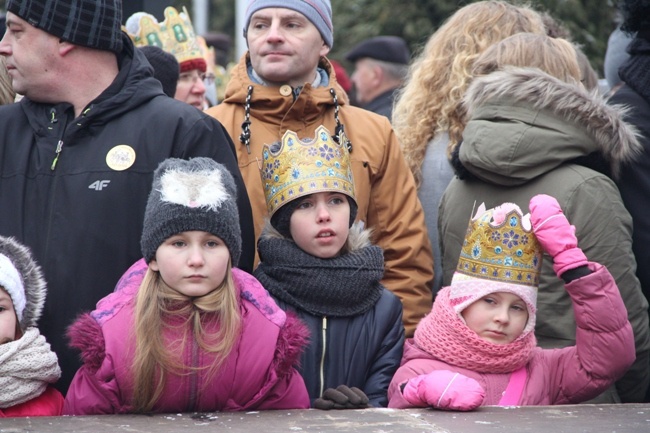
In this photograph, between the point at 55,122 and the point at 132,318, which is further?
the point at 55,122

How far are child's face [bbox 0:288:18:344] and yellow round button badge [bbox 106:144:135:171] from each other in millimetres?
549

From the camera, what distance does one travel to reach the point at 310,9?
4.73 m

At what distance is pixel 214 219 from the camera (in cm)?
363

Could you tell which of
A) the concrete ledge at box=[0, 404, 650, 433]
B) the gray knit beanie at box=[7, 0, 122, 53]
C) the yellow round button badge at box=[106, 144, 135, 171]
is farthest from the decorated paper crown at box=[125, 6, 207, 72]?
the concrete ledge at box=[0, 404, 650, 433]

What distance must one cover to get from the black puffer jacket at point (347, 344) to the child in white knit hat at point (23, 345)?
2.62ft

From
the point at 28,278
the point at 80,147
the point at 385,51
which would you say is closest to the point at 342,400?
the point at 28,278

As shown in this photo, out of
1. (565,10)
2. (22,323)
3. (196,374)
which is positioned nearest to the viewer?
(196,374)

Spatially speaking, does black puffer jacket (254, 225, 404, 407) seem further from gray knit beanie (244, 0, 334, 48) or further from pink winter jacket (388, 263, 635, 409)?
gray knit beanie (244, 0, 334, 48)

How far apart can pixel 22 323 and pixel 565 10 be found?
9.31 m

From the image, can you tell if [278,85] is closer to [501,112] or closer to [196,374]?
[501,112]

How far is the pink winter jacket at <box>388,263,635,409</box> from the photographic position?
12.8ft

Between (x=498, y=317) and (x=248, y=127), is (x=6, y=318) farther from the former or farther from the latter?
(x=498, y=317)

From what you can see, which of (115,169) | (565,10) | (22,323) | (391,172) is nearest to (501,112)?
(391,172)

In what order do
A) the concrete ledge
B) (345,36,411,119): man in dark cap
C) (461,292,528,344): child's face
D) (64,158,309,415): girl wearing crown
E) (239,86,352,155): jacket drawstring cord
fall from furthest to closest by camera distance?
1. (345,36,411,119): man in dark cap
2. (239,86,352,155): jacket drawstring cord
3. (461,292,528,344): child's face
4. (64,158,309,415): girl wearing crown
5. the concrete ledge
